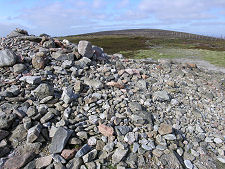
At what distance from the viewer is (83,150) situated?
4.14 meters

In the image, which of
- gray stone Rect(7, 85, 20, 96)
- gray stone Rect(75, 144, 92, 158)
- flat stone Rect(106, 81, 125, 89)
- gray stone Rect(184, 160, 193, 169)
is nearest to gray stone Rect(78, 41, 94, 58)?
flat stone Rect(106, 81, 125, 89)

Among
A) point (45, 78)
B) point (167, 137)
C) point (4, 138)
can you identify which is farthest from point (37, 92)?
point (167, 137)

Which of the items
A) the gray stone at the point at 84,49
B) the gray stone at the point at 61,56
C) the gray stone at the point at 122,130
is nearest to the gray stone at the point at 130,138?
the gray stone at the point at 122,130

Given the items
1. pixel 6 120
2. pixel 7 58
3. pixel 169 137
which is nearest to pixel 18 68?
pixel 7 58

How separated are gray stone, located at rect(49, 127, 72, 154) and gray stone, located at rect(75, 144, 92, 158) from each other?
0.43m

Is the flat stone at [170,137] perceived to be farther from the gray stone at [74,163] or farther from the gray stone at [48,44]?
the gray stone at [48,44]

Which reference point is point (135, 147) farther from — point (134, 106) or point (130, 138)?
point (134, 106)

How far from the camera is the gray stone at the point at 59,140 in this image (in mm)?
4112

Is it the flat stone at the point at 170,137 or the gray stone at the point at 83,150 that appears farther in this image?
the flat stone at the point at 170,137

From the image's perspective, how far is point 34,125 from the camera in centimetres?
468

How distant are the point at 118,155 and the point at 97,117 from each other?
1.40 m

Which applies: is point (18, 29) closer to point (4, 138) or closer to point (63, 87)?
point (63, 87)

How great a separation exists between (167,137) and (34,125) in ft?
12.6

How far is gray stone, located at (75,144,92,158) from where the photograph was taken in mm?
4044
